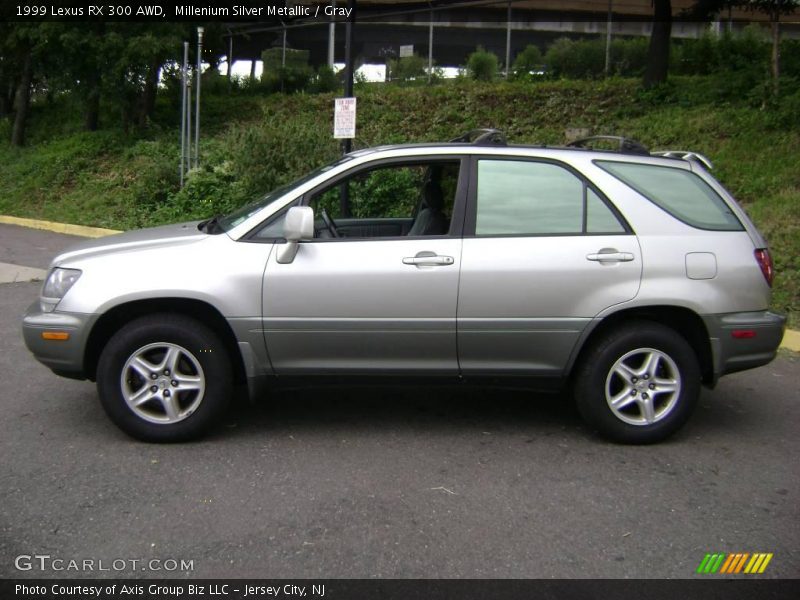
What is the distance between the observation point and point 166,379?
464 cm

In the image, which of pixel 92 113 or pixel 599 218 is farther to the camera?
pixel 92 113

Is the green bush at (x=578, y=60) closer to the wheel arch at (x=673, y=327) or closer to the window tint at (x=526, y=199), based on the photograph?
the window tint at (x=526, y=199)

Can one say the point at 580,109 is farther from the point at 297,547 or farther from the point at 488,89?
the point at 297,547

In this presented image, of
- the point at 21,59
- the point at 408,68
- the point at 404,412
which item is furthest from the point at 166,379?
the point at 21,59

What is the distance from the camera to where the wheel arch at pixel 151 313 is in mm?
4652

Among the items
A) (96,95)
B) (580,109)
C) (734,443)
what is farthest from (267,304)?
(96,95)

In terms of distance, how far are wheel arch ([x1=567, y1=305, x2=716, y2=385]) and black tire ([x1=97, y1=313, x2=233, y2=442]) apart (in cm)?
208

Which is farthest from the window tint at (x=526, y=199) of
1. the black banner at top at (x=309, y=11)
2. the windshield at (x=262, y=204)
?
the black banner at top at (x=309, y=11)

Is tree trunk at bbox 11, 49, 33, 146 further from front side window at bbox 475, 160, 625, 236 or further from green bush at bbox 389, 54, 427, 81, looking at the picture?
front side window at bbox 475, 160, 625, 236

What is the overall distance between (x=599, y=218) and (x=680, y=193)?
1.89 feet

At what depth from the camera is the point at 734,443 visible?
4992 mm

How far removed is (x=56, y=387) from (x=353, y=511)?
3.00 metres
